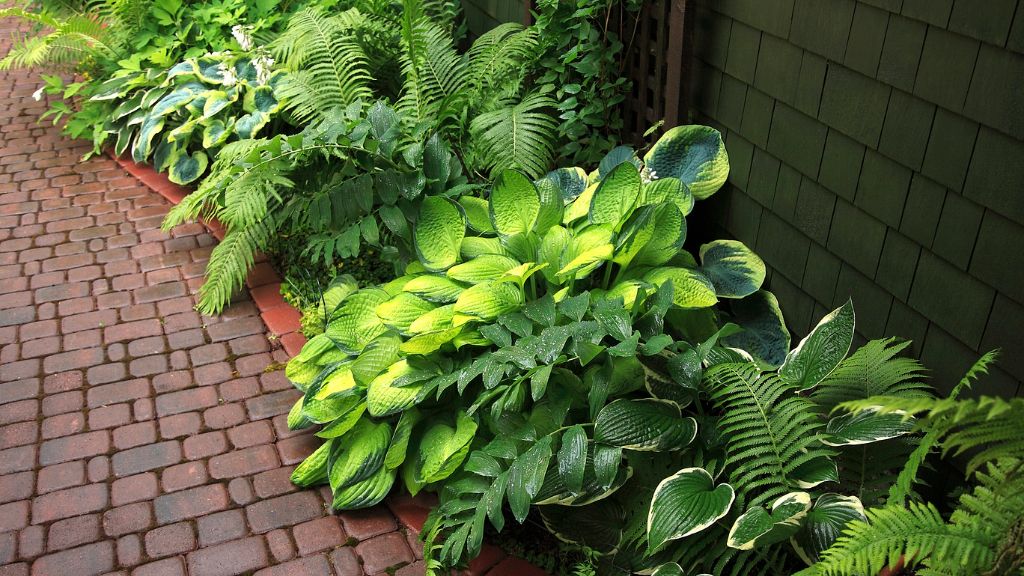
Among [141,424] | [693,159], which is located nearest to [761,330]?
[693,159]

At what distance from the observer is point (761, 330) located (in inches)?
111

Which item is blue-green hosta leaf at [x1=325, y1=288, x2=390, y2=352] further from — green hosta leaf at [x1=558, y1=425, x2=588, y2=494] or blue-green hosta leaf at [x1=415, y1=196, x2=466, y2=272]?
green hosta leaf at [x1=558, y1=425, x2=588, y2=494]

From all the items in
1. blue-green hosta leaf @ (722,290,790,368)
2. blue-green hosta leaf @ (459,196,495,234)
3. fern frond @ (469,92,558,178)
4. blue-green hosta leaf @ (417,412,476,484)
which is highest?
fern frond @ (469,92,558,178)

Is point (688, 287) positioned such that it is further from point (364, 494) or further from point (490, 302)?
point (364, 494)

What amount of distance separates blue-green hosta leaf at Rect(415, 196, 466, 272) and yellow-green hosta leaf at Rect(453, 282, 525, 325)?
0.32 meters

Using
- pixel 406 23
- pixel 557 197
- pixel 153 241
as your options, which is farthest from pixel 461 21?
pixel 557 197

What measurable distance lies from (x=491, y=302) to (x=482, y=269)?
20 cm

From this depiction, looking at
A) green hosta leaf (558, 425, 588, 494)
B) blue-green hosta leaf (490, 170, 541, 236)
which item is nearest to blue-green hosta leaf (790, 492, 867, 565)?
green hosta leaf (558, 425, 588, 494)

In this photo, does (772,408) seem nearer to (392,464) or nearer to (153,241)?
(392,464)

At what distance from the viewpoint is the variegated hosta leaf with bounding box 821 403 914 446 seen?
6.84 feet

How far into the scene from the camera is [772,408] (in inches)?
91.8

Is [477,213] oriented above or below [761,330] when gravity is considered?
above

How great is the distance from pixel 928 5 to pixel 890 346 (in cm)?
89

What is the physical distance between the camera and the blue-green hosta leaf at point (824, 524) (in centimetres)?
201
